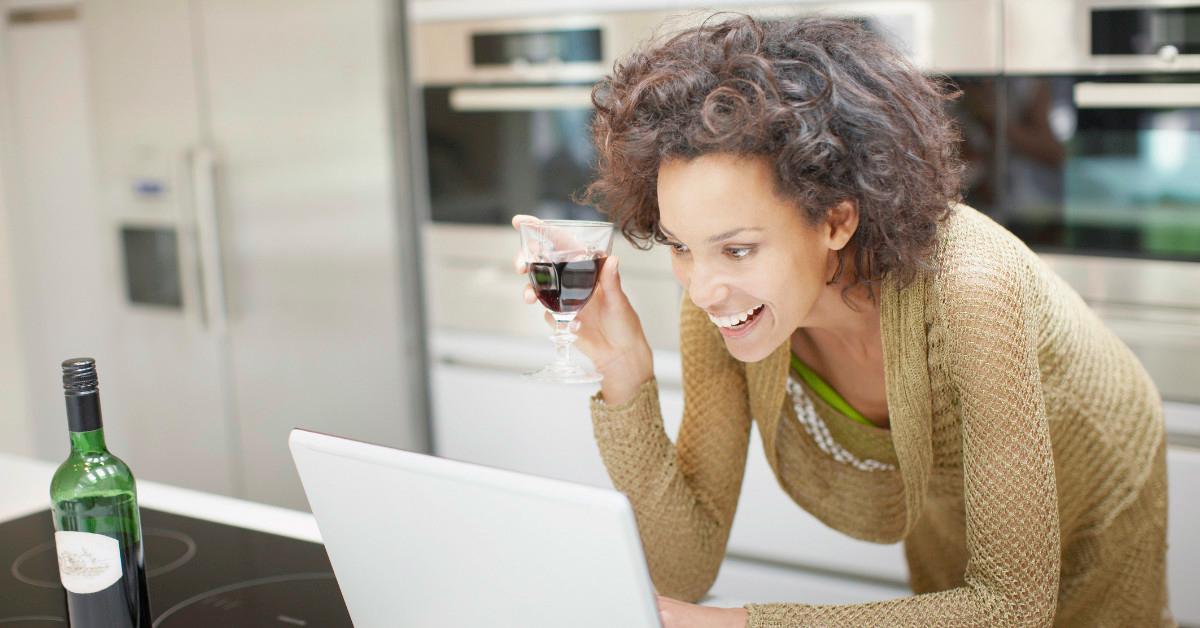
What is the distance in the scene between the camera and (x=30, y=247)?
4.02 metres

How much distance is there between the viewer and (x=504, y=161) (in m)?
2.85

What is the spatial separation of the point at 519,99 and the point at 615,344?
4.95 ft

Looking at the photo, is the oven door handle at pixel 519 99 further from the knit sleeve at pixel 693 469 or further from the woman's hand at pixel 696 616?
the woman's hand at pixel 696 616

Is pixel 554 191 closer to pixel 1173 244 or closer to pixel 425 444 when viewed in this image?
pixel 425 444

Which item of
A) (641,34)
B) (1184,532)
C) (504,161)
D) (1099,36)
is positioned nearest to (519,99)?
(504,161)

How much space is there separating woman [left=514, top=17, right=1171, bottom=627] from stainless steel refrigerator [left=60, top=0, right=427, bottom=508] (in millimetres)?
1683

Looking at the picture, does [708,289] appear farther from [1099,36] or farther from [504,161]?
[504,161]

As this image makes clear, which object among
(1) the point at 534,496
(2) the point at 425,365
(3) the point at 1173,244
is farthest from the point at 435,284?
(1) the point at 534,496

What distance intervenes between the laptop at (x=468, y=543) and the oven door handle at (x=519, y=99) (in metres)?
1.78

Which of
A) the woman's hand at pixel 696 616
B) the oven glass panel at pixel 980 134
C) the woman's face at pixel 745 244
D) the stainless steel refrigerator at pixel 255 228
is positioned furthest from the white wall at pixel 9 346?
the woman's hand at pixel 696 616

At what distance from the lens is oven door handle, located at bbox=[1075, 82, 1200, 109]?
2.03m

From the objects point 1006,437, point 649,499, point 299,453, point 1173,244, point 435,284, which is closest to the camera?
point 299,453

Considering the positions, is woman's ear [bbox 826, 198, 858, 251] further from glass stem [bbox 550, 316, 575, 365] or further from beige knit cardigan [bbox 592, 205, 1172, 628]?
glass stem [bbox 550, 316, 575, 365]

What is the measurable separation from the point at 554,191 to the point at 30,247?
7.14 feet
